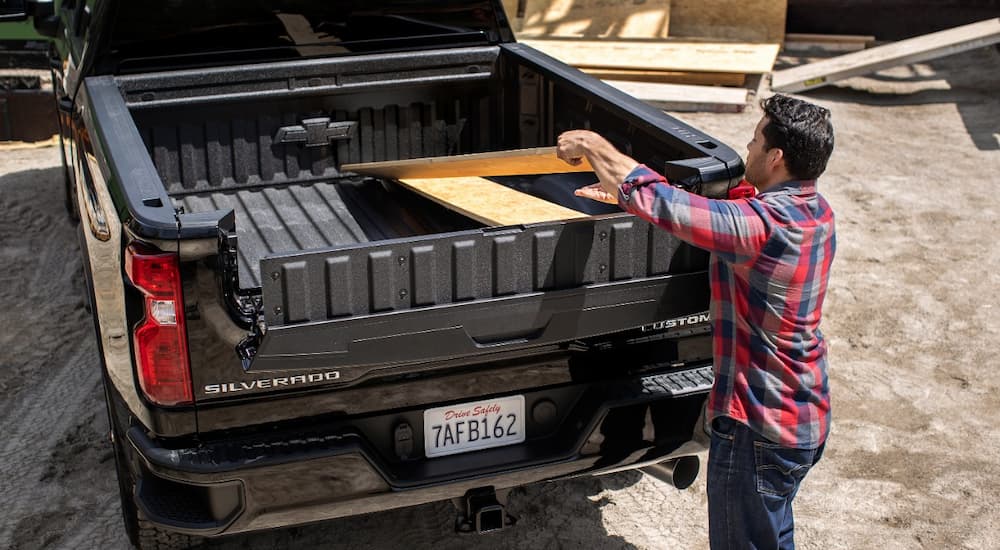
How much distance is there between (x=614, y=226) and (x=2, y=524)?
2577 mm

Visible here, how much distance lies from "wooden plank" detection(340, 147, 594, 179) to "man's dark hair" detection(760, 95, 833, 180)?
3.29ft

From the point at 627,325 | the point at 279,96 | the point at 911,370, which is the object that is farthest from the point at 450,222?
the point at 911,370

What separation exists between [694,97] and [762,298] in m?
7.46

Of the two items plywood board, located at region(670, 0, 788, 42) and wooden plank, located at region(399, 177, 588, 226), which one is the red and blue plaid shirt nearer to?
wooden plank, located at region(399, 177, 588, 226)

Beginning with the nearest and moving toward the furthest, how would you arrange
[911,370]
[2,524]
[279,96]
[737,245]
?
[737,245] → [2,524] → [279,96] → [911,370]

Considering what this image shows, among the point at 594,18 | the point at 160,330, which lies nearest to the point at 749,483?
the point at 160,330

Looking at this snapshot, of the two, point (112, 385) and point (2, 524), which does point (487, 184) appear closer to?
point (112, 385)

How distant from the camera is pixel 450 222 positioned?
14.1 ft

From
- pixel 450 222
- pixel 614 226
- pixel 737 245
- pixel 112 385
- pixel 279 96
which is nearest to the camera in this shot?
pixel 737 245

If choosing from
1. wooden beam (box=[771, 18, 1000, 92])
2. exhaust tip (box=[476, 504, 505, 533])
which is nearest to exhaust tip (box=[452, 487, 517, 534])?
exhaust tip (box=[476, 504, 505, 533])

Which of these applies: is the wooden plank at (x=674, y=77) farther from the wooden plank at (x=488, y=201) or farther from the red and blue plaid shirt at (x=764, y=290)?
the red and blue plaid shirt at (x=764, y=290)

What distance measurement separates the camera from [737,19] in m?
13.3

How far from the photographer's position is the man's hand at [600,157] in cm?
291

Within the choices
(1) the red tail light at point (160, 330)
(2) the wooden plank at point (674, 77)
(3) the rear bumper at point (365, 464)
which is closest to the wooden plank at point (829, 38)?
(2) the wooden plank at point (674, 77)
